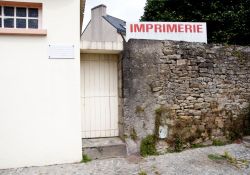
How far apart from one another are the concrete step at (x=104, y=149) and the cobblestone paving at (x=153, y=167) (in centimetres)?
16

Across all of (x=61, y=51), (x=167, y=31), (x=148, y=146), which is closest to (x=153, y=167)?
(x=148, y=146)

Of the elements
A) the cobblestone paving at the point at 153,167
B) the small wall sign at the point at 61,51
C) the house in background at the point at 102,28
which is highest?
the house in background at the point at 102,28

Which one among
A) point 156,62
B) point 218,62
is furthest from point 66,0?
point 218,62

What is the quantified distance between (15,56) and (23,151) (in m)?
1.98

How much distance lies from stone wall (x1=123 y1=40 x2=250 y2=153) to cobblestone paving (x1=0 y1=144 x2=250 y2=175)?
0.52 m

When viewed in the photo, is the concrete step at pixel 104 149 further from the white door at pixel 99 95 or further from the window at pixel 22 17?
the window at pixel 22 17

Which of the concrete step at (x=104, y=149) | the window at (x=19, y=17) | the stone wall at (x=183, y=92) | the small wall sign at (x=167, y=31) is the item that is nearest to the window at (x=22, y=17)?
the window at (x=19, y=17)

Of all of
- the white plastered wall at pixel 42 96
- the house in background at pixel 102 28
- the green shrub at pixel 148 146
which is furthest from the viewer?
the house in background at pixel 102 28

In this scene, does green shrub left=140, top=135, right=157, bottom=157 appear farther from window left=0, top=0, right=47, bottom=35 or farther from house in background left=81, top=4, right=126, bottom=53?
house in background left=81, top=4, right=126, bottom=53

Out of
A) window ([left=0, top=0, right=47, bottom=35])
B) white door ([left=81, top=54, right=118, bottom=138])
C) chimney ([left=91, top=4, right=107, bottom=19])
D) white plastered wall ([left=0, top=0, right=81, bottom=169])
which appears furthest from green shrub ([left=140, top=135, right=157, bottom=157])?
chimney ([left=91, top=4, right=107, bottom=19])

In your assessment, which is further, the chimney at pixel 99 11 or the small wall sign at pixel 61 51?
the chimney at pixel 99 11

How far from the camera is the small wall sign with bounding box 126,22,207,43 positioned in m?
7.45

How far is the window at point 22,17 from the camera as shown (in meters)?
6.06

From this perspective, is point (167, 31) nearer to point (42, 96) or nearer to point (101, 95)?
point (101, 95)
